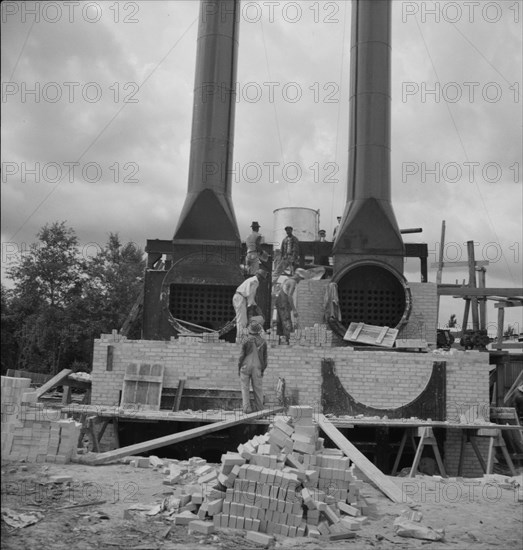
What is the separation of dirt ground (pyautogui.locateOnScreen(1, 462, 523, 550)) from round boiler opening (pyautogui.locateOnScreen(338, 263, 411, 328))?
7.78 meters

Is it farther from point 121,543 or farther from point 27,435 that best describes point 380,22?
point 121,543

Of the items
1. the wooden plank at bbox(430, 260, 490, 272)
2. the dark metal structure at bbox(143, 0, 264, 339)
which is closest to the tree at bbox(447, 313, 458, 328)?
the wooden plank at bbox(430, 260, 490, 272)

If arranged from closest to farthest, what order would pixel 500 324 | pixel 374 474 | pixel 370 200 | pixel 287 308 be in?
pixel 374 474, pixel 287 308, pixel 370 200, pixel 500 324

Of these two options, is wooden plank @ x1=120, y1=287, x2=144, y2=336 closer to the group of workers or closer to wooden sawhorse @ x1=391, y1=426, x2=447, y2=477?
the group of workers

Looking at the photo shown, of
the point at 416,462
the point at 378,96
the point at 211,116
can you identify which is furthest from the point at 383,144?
the point at 416,462

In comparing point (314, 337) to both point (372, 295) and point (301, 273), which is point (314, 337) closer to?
point (372, 295)

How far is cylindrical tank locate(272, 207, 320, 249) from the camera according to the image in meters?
19.0

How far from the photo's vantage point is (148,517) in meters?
5.09

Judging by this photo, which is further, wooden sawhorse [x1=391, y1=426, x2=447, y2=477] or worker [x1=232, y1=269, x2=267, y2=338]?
worker [x1=232, y1=269, x2=267, y2=338]

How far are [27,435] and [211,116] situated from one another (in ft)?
36.9

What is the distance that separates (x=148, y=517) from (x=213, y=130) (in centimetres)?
1268

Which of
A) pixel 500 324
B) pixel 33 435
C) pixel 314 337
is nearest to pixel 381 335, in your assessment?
pixel 314 337

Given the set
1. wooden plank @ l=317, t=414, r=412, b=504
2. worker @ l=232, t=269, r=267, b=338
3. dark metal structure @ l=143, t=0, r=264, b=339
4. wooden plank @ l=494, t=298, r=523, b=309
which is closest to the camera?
wooden plank @ l=317, t=414, r=412, b=504

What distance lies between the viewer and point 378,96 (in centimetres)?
1620
